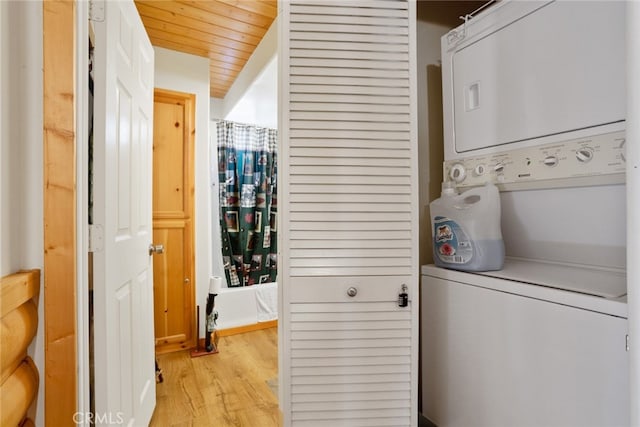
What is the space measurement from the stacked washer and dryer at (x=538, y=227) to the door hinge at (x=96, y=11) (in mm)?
1411

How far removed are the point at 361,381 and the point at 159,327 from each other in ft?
6.35

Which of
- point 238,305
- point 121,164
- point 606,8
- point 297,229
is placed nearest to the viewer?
point 606,8

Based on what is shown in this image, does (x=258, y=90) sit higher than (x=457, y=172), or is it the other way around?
(x=258, y=90)

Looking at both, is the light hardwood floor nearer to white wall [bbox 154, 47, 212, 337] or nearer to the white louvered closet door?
white wall [bbox 154, 47, 212, 337]

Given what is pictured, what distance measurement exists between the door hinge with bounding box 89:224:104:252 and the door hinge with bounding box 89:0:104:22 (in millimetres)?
708

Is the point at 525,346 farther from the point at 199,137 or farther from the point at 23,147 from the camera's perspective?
the point at 199,137

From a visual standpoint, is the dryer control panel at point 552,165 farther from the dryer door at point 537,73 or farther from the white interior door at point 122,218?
the white interior door at point 122,218

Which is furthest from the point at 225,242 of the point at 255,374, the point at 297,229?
the point at 297,229

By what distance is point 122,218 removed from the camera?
49.4 inches

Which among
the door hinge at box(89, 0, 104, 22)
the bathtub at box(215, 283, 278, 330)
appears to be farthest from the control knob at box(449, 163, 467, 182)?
the bathtub at box(215, 283, 278, 330)

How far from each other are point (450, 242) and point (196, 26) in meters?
2.12

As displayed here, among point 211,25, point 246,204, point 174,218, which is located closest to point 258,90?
point 211,25

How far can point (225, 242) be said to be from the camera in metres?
3.26

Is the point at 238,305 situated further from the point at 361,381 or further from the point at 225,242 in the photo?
the point at 361,381
